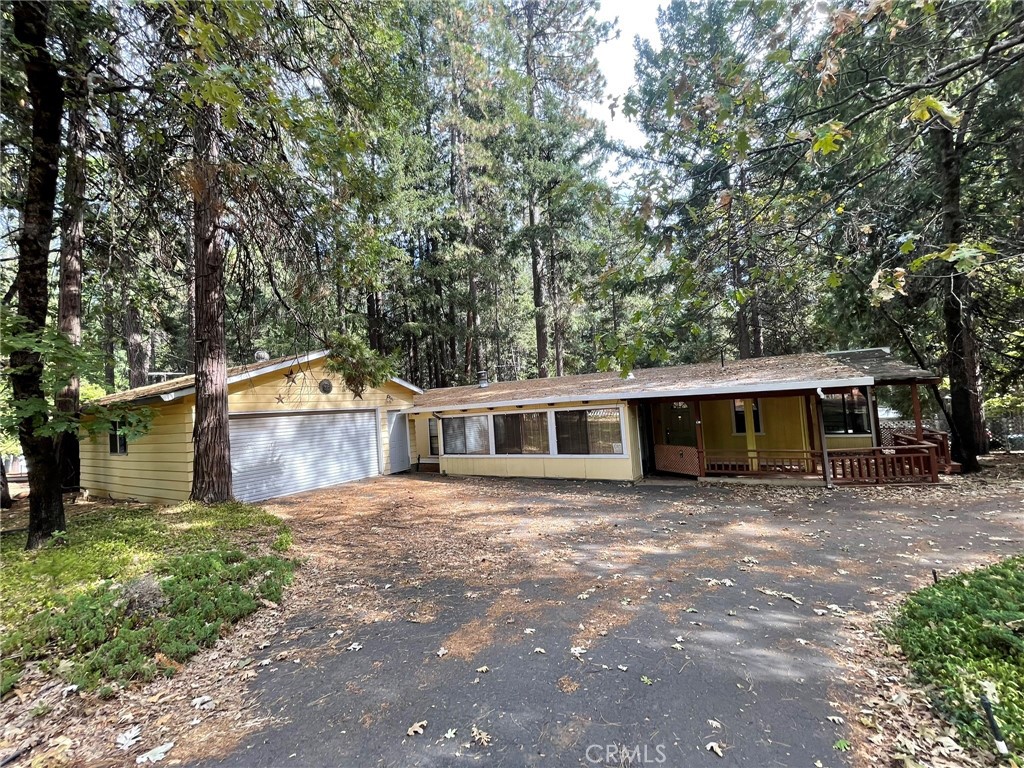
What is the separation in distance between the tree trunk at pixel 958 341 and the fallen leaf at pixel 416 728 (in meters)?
12.7

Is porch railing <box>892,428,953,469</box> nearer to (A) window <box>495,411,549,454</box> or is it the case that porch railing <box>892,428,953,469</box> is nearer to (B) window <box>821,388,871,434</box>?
(B) window <box>821,388,871,434</box>

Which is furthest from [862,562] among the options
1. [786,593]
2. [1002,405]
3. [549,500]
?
[1002,405]

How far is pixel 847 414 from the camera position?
11758mm

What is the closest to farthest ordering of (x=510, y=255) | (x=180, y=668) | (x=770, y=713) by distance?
(x=770, y=713)
(x=180, y=668)
(x=510, y=255)

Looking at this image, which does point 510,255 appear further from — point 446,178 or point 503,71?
point 503,71

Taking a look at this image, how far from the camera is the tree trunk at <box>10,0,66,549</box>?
4.66 metres

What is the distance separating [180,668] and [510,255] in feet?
59.9

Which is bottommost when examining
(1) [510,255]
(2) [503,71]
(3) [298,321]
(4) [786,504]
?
(4) [786,504]

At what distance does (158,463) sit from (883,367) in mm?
15929

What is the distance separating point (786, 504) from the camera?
8.07 m

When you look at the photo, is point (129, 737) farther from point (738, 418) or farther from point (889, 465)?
point (738, 418)

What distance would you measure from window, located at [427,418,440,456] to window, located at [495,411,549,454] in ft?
9.43

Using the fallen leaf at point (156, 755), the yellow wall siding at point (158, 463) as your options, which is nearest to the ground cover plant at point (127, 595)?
the fallen leaf at point (156, 755)

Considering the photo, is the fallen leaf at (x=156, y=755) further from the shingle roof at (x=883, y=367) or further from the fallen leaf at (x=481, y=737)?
the shingle roof at (x=883, y=367)
